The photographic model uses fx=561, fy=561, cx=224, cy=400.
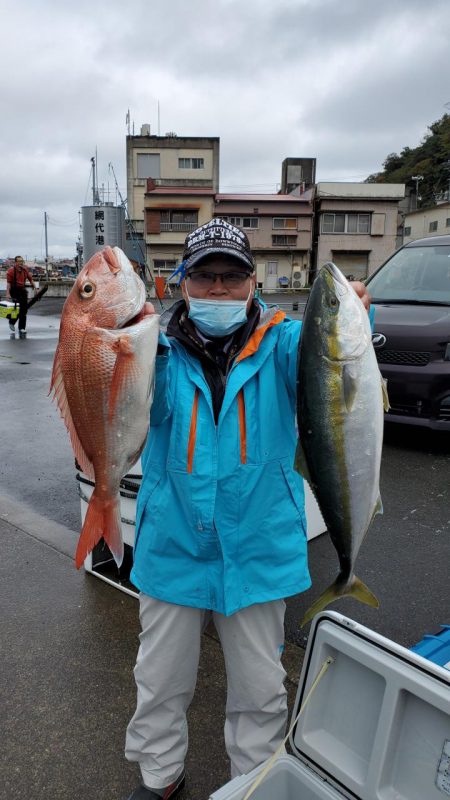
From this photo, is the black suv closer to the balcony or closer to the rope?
the rope

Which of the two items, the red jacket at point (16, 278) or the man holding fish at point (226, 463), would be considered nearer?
the man holding fish at point (226, 463)

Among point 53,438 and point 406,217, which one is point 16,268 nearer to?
point 53,438

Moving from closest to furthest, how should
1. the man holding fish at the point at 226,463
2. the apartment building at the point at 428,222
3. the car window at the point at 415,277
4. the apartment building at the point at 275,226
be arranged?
the man holding fish at the point at 226,463
the car window at the point at 415,277
the apartment building at the point at 428,222
the apartment building at the point at 275,226

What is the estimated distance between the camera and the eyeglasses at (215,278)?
222 centimetres

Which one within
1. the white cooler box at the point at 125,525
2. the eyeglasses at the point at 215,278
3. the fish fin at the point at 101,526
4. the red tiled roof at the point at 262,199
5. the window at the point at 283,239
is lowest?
the white cooler box at the point at 125,525

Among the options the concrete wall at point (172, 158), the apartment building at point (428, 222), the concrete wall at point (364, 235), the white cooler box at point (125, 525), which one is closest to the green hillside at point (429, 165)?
the apartment building at point (428, 222)

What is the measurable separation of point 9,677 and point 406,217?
53911 millimetres

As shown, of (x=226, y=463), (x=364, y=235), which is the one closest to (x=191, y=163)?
(x=364, y=235)

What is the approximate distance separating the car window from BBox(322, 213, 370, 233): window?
40667 mm

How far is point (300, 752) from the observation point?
1908 millimetres

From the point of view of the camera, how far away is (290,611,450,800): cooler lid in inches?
62.1

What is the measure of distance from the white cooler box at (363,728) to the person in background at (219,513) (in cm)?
26

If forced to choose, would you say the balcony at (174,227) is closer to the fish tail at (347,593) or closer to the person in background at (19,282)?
the person in background at (19,282)

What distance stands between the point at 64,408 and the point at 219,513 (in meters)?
0.67
